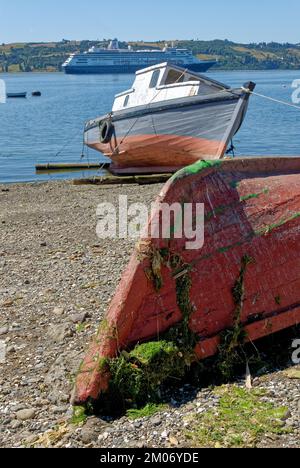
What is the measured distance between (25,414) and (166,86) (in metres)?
17.0

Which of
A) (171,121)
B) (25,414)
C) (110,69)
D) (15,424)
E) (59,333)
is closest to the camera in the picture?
(15,424)

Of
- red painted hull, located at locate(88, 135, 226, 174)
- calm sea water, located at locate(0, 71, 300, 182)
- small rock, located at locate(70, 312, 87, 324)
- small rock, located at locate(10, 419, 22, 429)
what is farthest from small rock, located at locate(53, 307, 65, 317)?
calm sea water, located at locate(0, 71, 300, 182)

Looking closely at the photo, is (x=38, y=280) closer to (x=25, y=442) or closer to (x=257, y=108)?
(x=25, y=442)

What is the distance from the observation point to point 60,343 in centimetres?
634

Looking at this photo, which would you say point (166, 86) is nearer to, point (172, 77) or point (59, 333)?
point (172, 77)

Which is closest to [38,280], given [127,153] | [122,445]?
[122,445]

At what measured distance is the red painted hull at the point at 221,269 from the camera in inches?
209

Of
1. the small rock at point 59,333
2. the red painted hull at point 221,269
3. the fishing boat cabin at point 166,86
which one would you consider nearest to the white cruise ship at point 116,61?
the fishing boat cabin at point 166,86

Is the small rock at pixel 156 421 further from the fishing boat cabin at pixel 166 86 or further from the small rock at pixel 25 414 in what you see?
the fishing boat cabin at pixel 166 86

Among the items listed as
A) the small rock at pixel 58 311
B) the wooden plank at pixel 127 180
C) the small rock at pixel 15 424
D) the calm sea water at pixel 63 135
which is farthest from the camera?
the calm sea water at pixel 63 135

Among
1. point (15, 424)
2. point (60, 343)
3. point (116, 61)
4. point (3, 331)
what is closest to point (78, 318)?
point (60, 343)

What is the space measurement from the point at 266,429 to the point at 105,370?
4.37 ft

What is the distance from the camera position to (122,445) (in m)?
4.57

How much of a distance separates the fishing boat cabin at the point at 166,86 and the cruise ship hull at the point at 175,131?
0.60 meters
